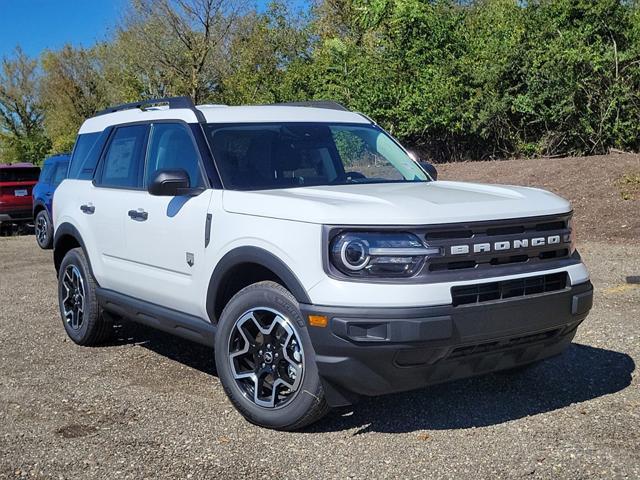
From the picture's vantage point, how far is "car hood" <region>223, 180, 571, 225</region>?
4.05 meters

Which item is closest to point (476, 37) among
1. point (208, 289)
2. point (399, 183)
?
point (399, 183)

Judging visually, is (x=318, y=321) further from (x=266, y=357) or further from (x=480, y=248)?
(x=480, y=248)

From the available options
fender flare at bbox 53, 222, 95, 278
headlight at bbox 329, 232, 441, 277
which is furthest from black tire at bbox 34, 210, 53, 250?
headlight at bbox 329, 232, 441, 277

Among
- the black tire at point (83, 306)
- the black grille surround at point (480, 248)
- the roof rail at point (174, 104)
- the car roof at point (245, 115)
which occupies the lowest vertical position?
the black tire at point (83, 306)

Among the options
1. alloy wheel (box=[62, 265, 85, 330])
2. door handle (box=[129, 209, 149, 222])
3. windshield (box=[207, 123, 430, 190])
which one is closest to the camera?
windshield (box=[207, 123, 430, 190])

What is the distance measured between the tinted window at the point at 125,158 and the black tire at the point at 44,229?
383 inches

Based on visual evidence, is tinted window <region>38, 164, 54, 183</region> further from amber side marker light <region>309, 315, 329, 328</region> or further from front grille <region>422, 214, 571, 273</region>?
front grille <region>422, 214, 571, 273</region>

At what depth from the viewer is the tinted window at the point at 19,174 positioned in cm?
1847

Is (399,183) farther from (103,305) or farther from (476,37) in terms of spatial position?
(476,37)

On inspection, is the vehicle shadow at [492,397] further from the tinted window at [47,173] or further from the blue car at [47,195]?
the tinted window at [47,173]

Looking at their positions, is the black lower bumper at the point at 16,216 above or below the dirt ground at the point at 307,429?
below

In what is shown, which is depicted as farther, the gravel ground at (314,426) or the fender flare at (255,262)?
the fender flare at (255,262)

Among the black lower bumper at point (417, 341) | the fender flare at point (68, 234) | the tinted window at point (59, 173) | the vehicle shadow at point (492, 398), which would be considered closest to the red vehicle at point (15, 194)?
the tinted window at point (59, 173)

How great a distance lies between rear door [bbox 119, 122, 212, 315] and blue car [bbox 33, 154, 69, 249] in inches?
408
